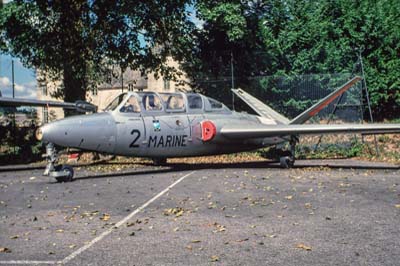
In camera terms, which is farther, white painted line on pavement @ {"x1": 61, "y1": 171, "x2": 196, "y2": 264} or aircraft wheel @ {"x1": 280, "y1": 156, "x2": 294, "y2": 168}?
aircraft wheel @ {"x1": 280, "y1": 156, "x2": 294, "y2": 168}

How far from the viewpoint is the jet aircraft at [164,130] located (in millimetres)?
11820

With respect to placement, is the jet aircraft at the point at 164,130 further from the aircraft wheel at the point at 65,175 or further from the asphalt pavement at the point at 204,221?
the asphalt pavement at the point at 204,221

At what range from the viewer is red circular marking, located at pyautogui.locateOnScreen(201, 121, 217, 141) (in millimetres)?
14492

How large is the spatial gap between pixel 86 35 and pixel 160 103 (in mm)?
10015

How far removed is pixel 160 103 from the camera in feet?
45.3

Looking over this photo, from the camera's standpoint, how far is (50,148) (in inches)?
457

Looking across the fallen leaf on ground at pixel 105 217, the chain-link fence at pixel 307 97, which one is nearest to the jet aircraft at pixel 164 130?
the chain-link fence at pixel 307 97

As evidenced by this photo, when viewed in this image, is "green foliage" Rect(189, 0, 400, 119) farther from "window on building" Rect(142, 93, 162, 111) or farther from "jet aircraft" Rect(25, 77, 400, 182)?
"window on building" Rect(142, 93, 162, 111)

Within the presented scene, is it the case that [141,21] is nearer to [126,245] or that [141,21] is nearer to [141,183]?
[141,183]

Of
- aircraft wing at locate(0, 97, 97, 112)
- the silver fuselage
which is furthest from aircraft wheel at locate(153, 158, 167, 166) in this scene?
aircraft wing at locate(0, 97, 97, 112)

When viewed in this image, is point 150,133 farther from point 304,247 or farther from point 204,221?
point 304,247

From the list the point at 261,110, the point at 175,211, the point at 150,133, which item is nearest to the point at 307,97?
the point at 261,110

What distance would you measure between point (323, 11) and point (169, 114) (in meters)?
18.0

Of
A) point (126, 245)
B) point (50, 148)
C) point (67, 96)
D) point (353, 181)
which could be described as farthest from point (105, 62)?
point (126, 245)
